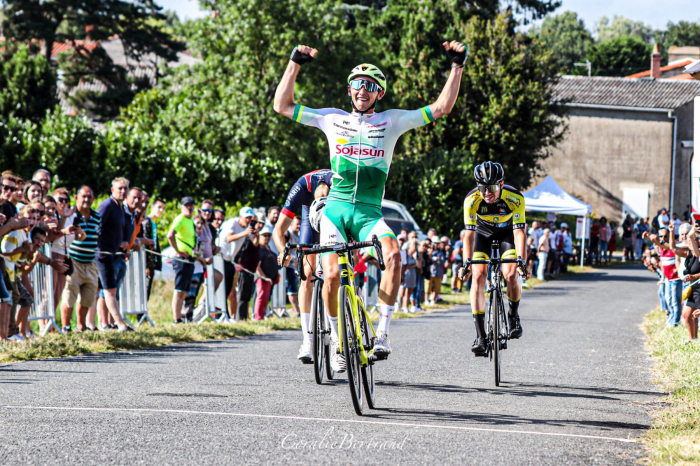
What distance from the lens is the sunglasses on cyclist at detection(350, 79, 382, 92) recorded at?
7.33m

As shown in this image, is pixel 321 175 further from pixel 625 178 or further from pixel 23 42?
pixel 625 178

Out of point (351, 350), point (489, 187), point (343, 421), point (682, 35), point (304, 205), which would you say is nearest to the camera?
point (343, 421)

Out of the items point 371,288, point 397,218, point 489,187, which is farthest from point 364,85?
point 397,218

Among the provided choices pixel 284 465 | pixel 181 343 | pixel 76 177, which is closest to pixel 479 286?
pixel 181 343

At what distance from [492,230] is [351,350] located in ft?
11.6

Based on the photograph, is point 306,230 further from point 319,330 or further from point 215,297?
point 215,297

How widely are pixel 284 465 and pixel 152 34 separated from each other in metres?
46.1

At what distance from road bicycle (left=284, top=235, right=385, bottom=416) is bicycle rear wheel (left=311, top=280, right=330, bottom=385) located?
531 millimetres

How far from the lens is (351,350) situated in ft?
21.2

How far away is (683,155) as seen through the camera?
200 feet

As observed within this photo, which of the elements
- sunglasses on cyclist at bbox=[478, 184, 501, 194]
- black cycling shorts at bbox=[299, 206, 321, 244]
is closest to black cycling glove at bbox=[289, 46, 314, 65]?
black cycling shorts at bbox=[299, 206, 321, 244]

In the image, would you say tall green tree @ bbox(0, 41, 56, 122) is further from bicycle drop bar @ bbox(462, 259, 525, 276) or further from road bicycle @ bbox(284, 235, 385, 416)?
road bicycle @ bbox(284, 235, 385, 416)

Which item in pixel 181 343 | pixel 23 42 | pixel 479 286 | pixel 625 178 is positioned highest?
pixel 23 42

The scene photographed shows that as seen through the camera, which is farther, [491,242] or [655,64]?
[655,64]
